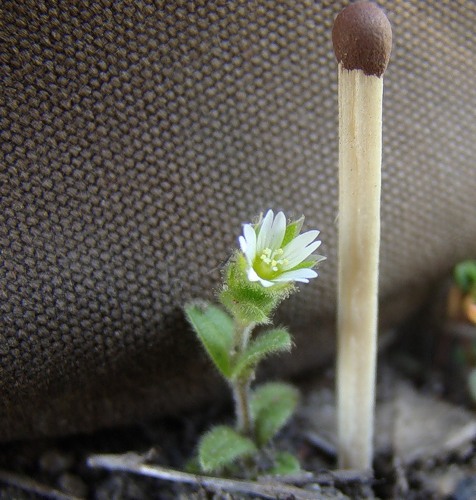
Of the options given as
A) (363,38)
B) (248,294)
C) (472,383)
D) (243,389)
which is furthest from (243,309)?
(472,383)

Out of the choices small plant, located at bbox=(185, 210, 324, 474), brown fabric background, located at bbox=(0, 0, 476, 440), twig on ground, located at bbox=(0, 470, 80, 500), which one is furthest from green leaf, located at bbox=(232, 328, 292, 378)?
twig on ground, located at bbox=(0, 470, 80, 500)

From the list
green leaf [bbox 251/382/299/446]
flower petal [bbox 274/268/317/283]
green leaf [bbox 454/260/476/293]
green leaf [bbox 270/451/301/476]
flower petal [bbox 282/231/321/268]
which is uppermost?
green leaf [bbox 454/260/476/293]

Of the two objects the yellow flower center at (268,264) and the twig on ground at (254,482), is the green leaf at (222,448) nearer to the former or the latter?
the twig on ground at (254,482)

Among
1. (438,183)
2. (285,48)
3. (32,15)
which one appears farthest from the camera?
(438,183)

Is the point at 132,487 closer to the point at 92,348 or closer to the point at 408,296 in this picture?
the point at 92,348

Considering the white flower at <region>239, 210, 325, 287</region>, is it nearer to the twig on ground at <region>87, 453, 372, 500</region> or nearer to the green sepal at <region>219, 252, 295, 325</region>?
the green sepal at <region>219, 252, 295, 325</region>

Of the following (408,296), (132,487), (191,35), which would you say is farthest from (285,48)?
(132,487)
